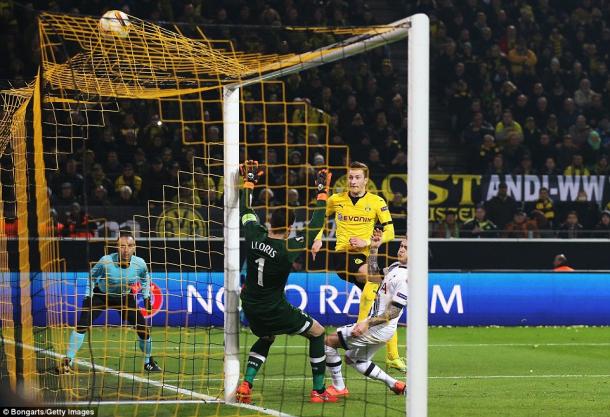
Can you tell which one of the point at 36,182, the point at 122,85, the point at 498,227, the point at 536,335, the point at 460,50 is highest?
the point at 460,50

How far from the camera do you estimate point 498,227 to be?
19438 mm

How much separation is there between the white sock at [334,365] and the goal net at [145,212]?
9.5 inches

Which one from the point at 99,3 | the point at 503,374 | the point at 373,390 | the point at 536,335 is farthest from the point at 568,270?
the point at 99,3

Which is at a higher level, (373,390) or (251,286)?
(251,286)

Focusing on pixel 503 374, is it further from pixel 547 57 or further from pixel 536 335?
pixel 547 57

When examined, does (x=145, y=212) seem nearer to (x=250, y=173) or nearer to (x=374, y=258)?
(x=374, y=258)

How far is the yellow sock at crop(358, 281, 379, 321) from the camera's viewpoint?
11773 mm

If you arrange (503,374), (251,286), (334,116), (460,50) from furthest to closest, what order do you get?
(460,50) < (334,116) < (503,374) < (251,286)

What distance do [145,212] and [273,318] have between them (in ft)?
27.4

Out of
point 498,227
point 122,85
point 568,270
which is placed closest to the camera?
point 122,85

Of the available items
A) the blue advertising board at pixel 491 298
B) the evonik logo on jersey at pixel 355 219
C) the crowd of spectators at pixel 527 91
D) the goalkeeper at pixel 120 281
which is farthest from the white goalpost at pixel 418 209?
the crowd of spectators at pixel 527 91

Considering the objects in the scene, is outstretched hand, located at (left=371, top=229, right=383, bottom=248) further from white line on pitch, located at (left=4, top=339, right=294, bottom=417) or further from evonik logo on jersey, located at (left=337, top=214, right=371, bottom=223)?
white line on pitch, located at (left=4, top=339, right=294, bottom=417)

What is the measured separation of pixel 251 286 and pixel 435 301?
7923 millimetres

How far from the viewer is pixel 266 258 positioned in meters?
9.20
